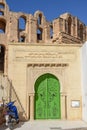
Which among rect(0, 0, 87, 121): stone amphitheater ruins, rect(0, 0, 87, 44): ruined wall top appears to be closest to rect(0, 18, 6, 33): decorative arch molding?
rect(0, 0, 87, 44): ruined wall top

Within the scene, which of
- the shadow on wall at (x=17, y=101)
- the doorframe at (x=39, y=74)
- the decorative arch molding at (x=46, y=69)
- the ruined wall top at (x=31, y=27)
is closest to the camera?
the shadow on wall at (x=17, y=101)

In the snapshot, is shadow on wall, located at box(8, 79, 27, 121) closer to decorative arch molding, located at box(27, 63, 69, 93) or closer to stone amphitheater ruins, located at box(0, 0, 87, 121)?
stone amphitheater ruins, located at box(0, 0, 87, 121)

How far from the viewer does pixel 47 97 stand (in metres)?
15.6

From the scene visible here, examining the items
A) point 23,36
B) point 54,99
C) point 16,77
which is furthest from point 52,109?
point 23,36

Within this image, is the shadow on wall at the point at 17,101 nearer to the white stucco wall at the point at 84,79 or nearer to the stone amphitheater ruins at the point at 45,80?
the stone amphitheater ruins at the point at 45,80

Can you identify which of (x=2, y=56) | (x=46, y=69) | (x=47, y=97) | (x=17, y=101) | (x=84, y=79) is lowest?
(x=17, y=101)

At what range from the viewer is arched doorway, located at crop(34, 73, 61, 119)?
Answer: 1543cm

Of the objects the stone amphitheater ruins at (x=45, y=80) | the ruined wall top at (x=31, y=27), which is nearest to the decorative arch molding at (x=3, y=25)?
the ruined wall top at (x=31, y=27)

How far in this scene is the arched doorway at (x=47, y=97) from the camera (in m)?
15.4

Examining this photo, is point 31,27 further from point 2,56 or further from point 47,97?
point 47,97

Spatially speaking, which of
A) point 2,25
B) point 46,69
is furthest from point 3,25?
point 46,69

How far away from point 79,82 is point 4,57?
23095 millimetres

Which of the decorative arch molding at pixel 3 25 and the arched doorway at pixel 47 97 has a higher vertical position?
the decorative arch molding at pixel 3 25

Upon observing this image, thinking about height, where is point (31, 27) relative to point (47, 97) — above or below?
above
